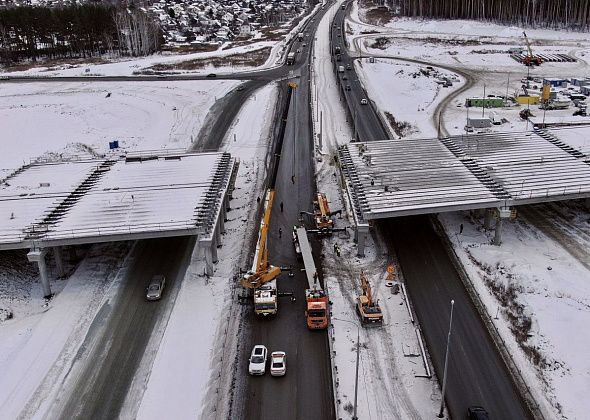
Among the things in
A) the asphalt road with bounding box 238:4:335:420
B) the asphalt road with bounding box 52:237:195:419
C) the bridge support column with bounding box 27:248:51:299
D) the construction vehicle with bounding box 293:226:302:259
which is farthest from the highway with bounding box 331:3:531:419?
the bridge support column with bounding box 27:248:51:299

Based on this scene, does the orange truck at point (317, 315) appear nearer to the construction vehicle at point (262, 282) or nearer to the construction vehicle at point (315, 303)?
the construction vehicle at point (315, 303)

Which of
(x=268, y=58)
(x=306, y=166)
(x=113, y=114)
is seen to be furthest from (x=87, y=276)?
(x=268, y=58)

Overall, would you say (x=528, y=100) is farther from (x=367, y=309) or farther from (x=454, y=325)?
(x=367, y=309)

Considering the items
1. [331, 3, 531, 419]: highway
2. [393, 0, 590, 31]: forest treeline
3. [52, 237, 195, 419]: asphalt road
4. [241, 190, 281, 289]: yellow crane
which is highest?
[393, 0, 590, 31]: forest treeline

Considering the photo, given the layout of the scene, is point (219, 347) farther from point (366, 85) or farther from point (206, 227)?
point (366, 85)

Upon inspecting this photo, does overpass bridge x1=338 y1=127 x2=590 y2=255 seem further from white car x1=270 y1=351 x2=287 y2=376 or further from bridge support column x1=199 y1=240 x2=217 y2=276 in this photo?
white car x1=270 y1=351 x2=287 y2=376

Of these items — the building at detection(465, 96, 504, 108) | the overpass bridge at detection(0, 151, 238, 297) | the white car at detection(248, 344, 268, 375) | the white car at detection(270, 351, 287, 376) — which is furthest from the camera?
the building at detection(465, 96, 504, 108)

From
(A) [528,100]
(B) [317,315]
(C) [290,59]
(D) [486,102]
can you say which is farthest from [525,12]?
(B) [317,315]
